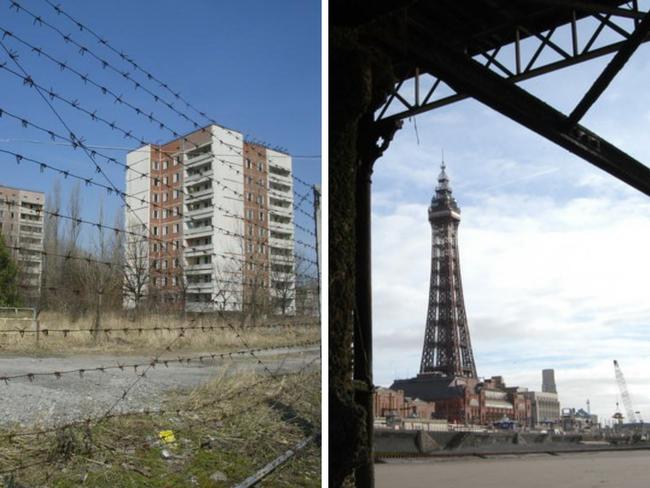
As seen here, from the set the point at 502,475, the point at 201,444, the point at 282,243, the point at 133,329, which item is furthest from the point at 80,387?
the point at 502,475

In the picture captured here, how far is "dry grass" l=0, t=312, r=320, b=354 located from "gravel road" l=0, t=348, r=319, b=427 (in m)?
0.05

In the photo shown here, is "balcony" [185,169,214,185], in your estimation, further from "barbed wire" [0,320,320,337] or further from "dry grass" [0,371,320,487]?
"dry grass" [0,371,320,487]

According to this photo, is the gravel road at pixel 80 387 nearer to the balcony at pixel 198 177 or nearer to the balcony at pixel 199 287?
the balcony at pixel 199 287

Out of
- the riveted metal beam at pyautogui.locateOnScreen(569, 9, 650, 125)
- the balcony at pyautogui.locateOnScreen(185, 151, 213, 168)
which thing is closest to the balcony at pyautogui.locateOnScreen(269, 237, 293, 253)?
the balcony at pyautogui.locateOnScreen(185, 151, 213, 168)

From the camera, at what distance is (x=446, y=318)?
10125 cm

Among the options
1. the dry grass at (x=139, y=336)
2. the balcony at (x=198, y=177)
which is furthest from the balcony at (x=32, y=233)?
the balcony at (x=198, y=177)

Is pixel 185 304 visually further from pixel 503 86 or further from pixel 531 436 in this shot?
pixel 531 436

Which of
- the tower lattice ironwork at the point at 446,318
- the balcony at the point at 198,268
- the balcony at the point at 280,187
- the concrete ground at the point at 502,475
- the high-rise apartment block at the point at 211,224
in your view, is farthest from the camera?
the tower lattice ironwork at the point at 446,318

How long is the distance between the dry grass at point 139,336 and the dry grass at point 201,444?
259 mm

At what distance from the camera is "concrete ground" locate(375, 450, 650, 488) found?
44.7 feet

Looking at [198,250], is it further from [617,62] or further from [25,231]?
[617,62]

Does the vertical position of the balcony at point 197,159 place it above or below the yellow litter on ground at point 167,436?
above

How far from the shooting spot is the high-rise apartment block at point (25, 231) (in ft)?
9.95

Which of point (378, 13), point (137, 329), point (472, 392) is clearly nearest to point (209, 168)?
point (137, 329)
